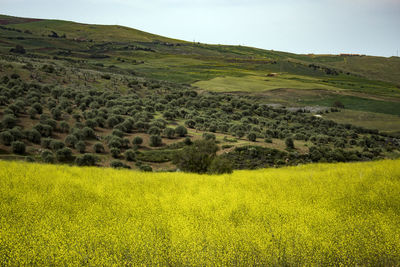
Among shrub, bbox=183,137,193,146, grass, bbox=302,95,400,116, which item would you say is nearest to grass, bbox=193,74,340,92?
grass, bbox=302,95,400,116

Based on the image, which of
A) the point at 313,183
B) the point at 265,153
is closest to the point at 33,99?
the point at 265,153

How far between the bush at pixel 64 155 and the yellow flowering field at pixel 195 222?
13.0 meters

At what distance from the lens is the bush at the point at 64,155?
82.6ft

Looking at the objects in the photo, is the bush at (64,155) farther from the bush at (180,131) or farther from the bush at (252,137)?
the bush at (252,137)

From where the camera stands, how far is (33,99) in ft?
126

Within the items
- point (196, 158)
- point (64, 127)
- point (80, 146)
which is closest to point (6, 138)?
point (80, 146)

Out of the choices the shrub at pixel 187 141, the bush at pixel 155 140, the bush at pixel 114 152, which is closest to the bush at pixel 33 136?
the bush at pixel 114 152

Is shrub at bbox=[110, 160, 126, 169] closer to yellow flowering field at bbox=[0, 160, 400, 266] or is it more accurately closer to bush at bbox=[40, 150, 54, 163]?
bush at bbox=[40, 150, 54, 163]

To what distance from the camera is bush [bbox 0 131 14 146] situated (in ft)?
84.6

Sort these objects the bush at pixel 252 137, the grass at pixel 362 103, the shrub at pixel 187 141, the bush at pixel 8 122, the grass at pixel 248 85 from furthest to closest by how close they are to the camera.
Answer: the grass at pixel 248 85 < the grass at pixel 362 103 < the bush at pixel 252 137 < the shrub at pixel 187 141 < the bush at pixel 8 122

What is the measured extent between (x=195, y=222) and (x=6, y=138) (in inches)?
1016

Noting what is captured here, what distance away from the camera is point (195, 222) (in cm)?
786

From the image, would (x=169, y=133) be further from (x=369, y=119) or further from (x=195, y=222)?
(x=369, y=119)

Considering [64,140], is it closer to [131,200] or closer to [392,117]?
[131,200]
